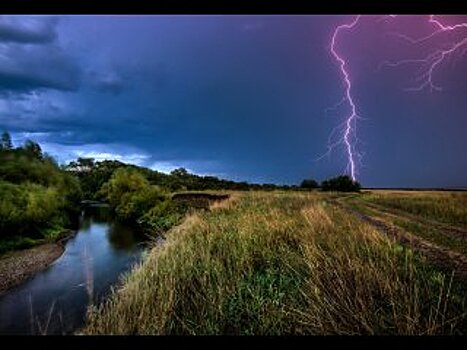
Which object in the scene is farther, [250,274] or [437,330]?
[250,274]

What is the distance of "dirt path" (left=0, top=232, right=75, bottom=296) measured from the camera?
15896 millimetres

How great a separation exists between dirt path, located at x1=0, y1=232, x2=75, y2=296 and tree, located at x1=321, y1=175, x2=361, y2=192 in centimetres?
3145

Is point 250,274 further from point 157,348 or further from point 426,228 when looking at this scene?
point 426,228

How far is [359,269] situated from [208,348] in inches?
99.3

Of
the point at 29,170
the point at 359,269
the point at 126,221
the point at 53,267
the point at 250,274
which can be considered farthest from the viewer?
the point at 126,221

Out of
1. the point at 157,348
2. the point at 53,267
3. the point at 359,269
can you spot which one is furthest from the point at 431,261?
the point at 53,267

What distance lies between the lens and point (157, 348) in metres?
3.49

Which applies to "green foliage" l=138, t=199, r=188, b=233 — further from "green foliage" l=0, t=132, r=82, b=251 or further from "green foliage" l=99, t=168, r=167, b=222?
"green foliage" l=0, t=132, r=82, b=251

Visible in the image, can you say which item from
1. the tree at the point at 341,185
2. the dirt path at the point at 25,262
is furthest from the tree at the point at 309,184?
the dirt path at the point at 25,262

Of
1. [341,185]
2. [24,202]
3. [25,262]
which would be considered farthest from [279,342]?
[341,185]
